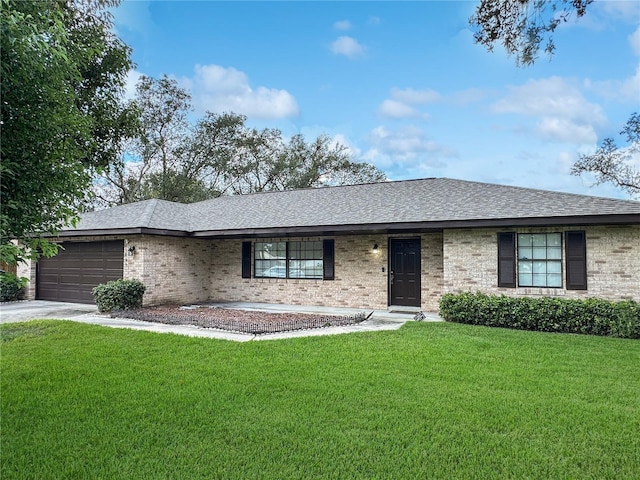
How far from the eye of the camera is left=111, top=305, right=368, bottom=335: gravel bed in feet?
28.3

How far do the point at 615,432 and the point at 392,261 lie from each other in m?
8.55

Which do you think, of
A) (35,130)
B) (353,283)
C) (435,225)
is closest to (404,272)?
(353,283)

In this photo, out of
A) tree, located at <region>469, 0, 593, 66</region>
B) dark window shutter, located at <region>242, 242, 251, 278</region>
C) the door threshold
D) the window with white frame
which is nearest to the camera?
tree, located at <region>469, 0, 593, 66</region>

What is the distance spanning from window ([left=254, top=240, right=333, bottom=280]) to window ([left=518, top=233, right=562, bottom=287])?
541 cm

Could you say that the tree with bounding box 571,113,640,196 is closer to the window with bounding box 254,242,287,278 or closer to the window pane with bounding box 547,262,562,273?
the window pane with bounding box 547,262,562,273

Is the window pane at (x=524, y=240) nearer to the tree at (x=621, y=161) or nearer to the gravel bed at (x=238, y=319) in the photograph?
the gravel bed at (x=238, y=319)

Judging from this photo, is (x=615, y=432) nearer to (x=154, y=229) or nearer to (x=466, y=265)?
(x=466, y=265)

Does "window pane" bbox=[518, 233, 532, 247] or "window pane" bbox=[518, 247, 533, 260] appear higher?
"window pane" bbox=[518, 233, 532, 247]

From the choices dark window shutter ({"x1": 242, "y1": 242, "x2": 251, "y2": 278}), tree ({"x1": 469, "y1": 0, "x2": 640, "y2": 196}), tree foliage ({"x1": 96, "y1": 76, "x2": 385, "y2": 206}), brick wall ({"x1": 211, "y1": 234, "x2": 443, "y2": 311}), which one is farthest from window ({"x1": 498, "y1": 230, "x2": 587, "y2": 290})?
tree foliage ({"x1": 96, "y1": 76, "x2": 385, "y2": 206})

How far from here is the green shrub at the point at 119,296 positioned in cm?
1106

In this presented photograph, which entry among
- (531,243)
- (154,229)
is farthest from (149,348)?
(531,243)

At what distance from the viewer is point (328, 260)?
1271 centimetres

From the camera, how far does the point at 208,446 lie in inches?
133

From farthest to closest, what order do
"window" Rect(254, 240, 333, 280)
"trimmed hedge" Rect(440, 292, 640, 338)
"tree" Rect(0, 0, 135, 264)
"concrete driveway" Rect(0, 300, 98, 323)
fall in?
"window" Rect(254, 240, 333, 280) < "concrete driveway" Rect(0, 300, 98, 323) < "trimmed hedge" Rect(440, 292, 640, 338) < "tree" Rect(0, 0, 135, 264)
